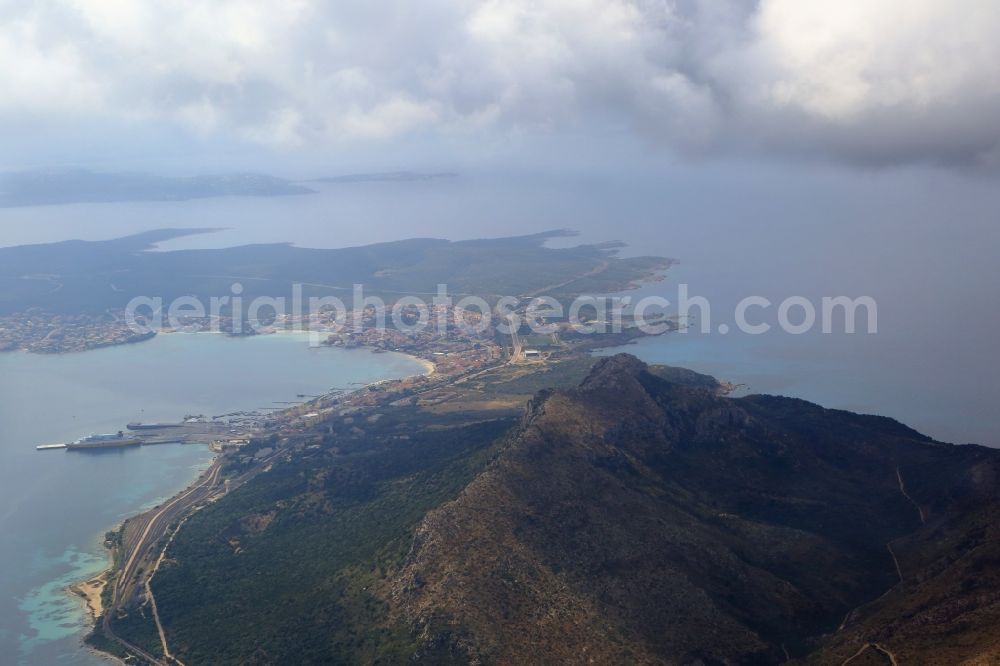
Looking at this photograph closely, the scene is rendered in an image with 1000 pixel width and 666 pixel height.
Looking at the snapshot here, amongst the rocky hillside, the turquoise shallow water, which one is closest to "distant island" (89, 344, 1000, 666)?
the rocky hillside

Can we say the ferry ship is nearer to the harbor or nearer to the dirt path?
the harbor

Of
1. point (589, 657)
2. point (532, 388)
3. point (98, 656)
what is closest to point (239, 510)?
point (98, 656)

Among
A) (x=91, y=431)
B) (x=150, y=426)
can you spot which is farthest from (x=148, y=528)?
(x=91, y=431)

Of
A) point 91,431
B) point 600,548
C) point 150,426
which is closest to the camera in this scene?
point 600,548

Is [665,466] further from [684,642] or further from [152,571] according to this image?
[152,571]

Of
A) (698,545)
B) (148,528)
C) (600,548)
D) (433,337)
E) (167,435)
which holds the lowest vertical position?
(148,528)

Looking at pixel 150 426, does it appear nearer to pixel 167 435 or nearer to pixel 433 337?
pixel 167 435
